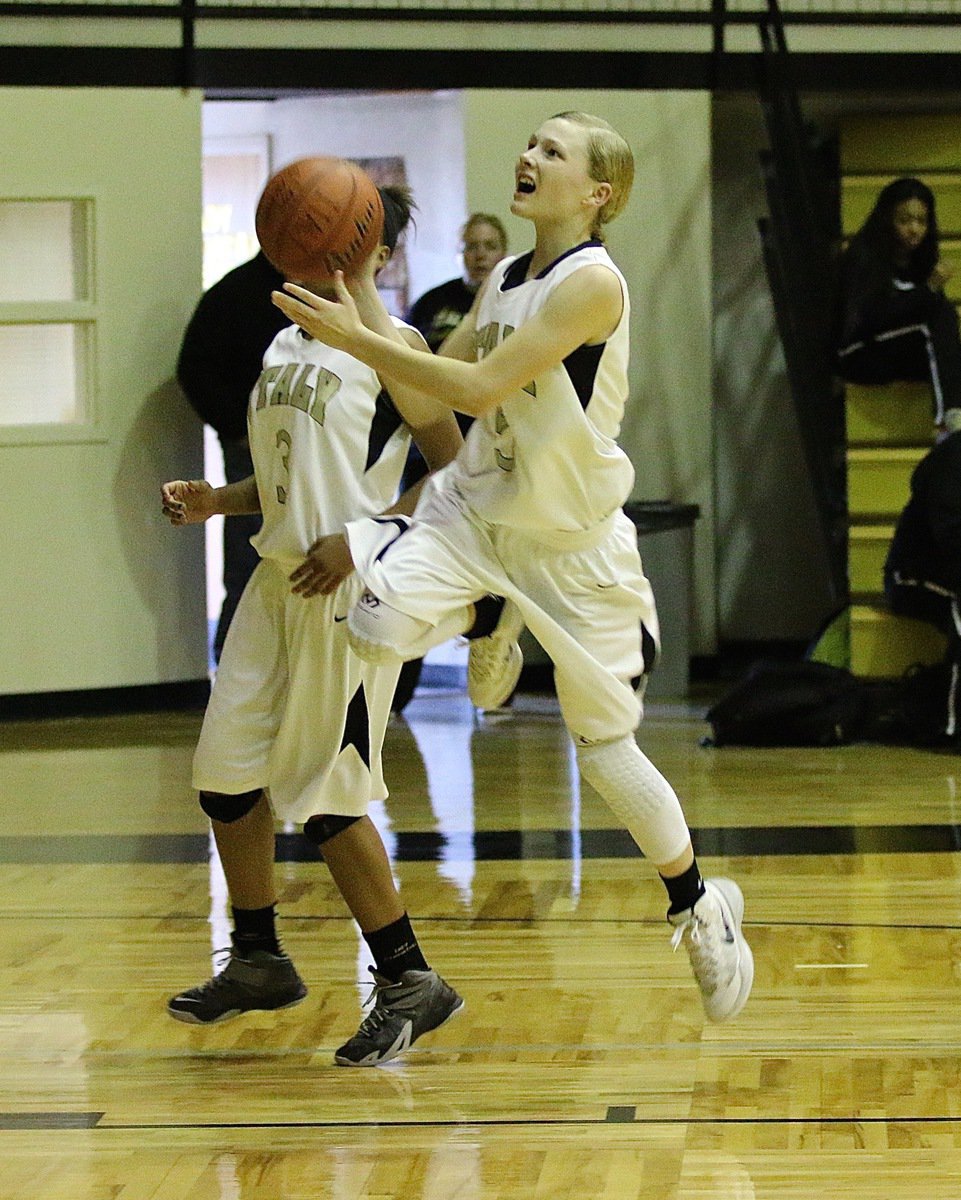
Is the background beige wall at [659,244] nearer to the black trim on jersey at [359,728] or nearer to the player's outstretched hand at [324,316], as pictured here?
the black trim on jersey at [359,728]

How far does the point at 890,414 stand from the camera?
24.7 feet

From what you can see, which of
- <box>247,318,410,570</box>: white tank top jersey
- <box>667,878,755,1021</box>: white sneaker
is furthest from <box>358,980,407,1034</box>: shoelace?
<box>247,318,410,570</box>: white tank top jersey

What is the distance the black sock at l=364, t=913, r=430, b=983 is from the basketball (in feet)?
3.32

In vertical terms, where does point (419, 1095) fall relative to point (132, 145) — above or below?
below

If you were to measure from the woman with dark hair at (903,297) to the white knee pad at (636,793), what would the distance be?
4.47 metres

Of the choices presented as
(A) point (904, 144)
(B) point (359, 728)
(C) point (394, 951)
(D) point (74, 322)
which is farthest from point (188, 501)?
(A) point (904, 144)

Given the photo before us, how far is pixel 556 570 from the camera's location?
114 inches

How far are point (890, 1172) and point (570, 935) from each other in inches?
53.1

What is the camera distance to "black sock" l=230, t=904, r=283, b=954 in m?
3.10

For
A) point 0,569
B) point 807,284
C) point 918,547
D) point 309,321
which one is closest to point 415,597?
point 309,321

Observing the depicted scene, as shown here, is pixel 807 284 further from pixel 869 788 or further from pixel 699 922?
pixel 699 922

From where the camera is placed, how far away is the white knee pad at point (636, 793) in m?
2.89

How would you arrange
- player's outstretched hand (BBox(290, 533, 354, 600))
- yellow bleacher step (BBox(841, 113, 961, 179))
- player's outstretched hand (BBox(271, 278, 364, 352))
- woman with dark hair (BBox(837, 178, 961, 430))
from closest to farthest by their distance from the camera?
player's outstretched hand (BBox(271, 278, 364, 352)), player's outstretched hand (BBox(290, 533, 354, 600)), woman with dark hair (BBox(837, 178, 961, 430)), yellow bleacher step (BBox(841, 113, 961, 179))

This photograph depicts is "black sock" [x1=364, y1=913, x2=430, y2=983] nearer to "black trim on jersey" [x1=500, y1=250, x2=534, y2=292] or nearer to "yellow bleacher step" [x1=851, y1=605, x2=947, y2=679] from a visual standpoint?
"black trim on jersey" [x1=500, y1=250, x2=534, y2=292]
